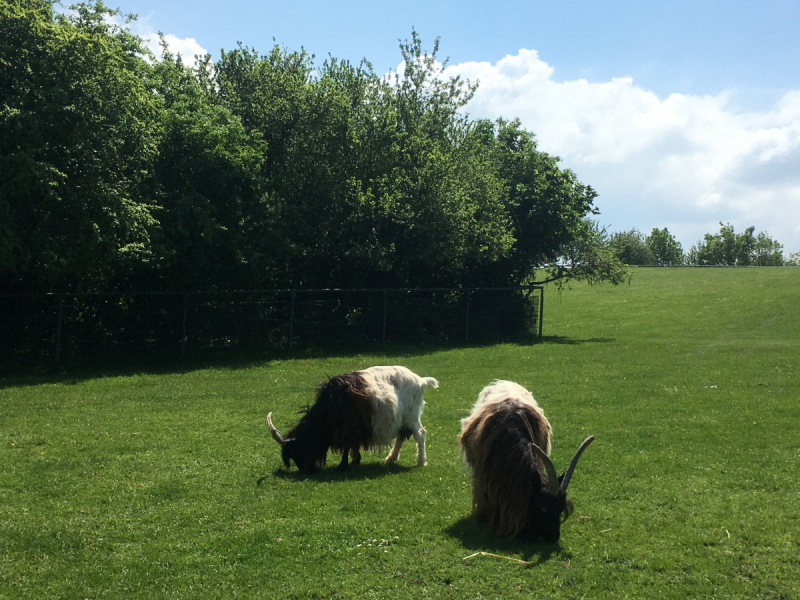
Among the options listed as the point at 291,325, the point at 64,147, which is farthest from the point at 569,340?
the point at 64,147

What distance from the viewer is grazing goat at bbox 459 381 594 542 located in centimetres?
623

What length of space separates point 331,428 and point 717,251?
10235cm

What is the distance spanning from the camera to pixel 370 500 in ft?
25.3

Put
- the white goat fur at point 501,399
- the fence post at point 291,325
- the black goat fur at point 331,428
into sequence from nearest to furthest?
the white goat fur at point 501,399 → the black goat fur at point 331,428 → the fence post at point 291,325

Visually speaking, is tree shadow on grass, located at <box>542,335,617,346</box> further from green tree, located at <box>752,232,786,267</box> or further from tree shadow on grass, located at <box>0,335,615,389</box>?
green tree, located at <box>752,232,786,267</box>

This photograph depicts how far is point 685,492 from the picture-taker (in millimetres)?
7812

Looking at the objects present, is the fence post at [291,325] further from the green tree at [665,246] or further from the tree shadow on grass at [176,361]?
the green tree at [665,246]

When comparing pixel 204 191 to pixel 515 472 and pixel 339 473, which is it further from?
pixel 515 472

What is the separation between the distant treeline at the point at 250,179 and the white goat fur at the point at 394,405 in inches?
399

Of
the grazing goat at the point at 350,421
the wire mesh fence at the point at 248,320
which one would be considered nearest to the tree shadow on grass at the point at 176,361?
the wire mesh fence at the point at 248,320

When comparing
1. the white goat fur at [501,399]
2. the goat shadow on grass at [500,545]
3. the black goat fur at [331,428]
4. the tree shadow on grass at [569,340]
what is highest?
the white goat fur at [501,399]

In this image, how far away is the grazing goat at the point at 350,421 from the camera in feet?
29.0

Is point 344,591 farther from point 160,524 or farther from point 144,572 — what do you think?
point 160,524

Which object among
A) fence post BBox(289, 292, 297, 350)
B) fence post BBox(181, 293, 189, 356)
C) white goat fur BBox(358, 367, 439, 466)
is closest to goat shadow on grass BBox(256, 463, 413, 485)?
white goat fur BBox(358, 367, 439, 466)
